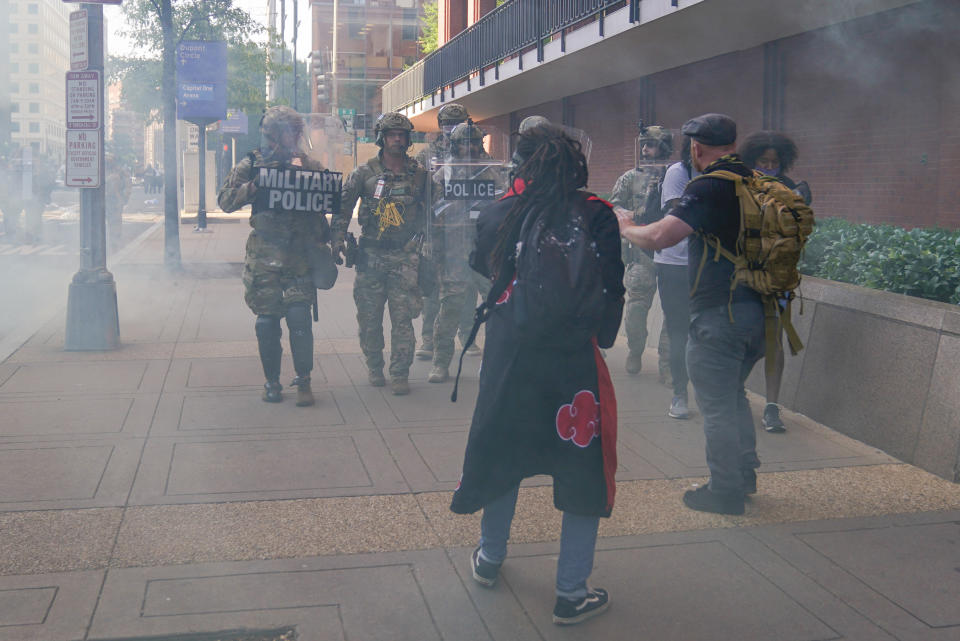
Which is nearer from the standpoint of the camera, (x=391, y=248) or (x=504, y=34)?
(x=391, y=248)

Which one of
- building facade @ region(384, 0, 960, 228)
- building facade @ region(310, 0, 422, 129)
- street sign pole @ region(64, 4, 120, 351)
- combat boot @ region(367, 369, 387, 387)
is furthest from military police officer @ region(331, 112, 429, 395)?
building facade @ region(310, 0, 422, 129)

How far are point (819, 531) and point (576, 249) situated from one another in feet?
6.56

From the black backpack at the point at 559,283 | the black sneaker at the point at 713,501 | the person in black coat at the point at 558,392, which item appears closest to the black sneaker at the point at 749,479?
the black sneaker at the point at 713,501

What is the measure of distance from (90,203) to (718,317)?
6164mm

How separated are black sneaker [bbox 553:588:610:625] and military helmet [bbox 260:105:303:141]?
13.0ft

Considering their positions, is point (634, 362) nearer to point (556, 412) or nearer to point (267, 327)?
point (267, 327)

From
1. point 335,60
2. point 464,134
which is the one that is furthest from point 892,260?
point 335,60

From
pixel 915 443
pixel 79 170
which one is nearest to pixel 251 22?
A: pixel 79 170

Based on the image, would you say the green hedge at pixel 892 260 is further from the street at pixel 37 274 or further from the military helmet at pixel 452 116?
the street at pixel 37 274

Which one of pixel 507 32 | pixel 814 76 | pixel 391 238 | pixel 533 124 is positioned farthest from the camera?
pixel 507 32

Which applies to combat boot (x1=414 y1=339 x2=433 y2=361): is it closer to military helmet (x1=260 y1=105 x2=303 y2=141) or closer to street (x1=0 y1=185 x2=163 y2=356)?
military helmet (x1=260 y1=105 x2=303 y2=141)

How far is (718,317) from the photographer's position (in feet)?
15.3

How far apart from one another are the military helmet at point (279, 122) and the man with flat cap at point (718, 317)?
288 centimetres

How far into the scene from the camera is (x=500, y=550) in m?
3.97
